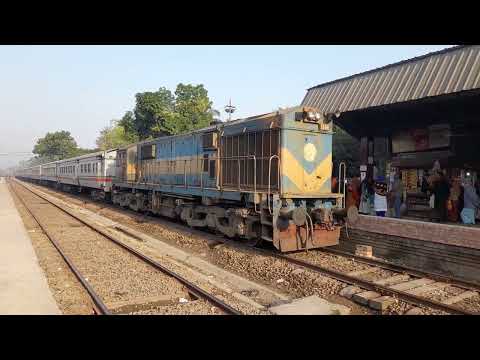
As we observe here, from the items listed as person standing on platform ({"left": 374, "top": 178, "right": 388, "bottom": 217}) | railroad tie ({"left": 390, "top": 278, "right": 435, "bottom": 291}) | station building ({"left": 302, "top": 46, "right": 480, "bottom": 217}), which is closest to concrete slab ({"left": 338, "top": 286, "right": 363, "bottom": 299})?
railroad tie ({"left": 390, "top": 278, "right": 435, "bottom": 291})

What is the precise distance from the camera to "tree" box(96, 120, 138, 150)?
1947 inches

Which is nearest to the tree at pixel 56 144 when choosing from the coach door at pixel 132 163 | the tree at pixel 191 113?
the tree at pixel 191 113

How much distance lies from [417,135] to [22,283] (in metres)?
13.4

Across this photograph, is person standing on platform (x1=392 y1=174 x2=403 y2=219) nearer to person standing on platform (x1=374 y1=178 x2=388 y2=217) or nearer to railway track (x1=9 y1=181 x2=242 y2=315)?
person standing on platform (x1=374 y1=178 x2=388 y2=217)

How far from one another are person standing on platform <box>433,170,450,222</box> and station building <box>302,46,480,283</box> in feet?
2.19

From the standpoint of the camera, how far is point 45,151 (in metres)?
116

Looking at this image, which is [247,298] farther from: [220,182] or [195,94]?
[195,94]

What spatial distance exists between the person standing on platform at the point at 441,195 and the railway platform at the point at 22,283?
1117 centimetres

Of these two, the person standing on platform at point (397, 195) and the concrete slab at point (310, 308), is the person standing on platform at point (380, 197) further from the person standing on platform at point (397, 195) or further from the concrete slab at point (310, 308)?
the concrete slab at point (310, 308)

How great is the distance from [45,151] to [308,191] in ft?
400

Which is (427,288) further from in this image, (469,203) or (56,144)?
(56,144)

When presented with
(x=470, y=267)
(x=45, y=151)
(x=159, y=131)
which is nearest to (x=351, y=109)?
(x=470, y=267)

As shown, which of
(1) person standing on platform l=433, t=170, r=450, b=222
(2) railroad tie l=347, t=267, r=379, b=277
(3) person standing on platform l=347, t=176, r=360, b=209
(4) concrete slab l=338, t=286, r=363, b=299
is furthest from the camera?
(3) person standing on platform l=347, t=176, r=360, b=209
